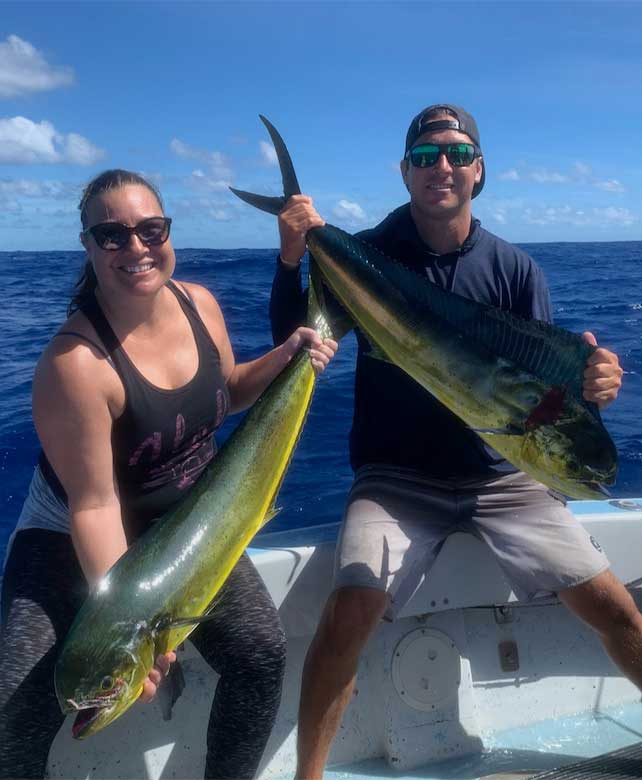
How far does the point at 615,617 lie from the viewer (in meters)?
2.60

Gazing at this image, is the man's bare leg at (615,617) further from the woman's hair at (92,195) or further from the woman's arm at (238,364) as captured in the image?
the woman's hair at (92,195)

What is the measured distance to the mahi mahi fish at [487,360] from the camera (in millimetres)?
2084

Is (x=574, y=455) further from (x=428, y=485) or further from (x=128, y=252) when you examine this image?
(x=128, y=252)

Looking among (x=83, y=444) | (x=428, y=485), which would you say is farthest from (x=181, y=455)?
(x=428, y=485)

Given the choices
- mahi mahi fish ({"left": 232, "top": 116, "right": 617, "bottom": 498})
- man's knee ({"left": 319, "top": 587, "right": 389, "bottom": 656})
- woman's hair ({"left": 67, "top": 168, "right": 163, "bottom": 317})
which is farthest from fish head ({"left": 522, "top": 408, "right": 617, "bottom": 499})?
woman's hair ({"left": 67, "top": 168, "right": 163, "bottom": 317})

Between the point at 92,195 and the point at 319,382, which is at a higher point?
the point at 92,195

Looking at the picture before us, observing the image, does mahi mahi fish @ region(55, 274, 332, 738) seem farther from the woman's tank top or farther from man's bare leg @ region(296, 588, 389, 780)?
man's bare leg @ region(296, 588, 389, 780)

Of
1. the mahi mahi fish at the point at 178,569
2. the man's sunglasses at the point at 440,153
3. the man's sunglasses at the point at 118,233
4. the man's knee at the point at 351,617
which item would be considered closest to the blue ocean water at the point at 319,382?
the man's knee at the point at 351,617

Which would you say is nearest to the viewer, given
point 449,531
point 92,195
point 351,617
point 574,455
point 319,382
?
point 574,455

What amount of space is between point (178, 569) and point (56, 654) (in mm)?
524

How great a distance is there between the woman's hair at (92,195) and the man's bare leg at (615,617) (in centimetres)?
192

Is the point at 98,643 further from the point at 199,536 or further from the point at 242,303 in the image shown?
the point at 242,303

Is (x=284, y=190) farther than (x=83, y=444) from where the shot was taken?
Yes

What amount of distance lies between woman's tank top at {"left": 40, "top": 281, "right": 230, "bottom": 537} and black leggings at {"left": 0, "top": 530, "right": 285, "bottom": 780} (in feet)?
0.77
